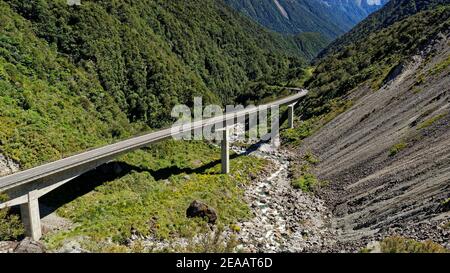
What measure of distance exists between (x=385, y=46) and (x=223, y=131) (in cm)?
6111

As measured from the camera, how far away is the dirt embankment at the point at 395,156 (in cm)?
2467

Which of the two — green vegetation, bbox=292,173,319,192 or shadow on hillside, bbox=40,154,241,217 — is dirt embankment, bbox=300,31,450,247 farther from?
shadow on hillside, bbox=40,154,241,217

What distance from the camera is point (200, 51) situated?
4887 inches

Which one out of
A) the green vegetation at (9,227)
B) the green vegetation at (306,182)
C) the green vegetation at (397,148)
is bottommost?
the green vegetation at (306,182)

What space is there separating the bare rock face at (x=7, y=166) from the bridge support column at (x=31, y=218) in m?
5.60

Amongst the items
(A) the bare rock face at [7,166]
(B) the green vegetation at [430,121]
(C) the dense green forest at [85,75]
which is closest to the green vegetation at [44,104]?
(C) the dense green forest at [85,75]

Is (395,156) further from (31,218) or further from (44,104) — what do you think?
(44,104)

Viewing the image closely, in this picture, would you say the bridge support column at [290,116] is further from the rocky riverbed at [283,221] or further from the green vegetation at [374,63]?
the rocky riverbed at [283,221]

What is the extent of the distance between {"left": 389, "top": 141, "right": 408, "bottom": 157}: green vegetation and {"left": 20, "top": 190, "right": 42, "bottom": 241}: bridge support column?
113ft

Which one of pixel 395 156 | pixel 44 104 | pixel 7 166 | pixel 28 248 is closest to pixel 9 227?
pixel 28 248

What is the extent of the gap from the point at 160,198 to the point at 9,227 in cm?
1514

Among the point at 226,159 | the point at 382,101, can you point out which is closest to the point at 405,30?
the point at 382,101
